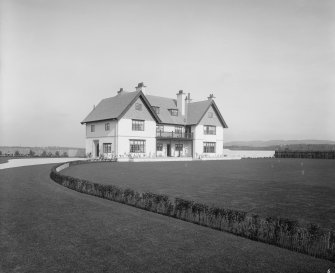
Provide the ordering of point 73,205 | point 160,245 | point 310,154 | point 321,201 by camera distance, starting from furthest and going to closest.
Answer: point 310,154, point 321,201, point 73,205, point 160,245

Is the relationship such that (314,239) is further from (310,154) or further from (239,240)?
(310,154)

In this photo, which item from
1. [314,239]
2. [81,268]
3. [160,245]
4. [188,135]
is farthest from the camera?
[188,135]

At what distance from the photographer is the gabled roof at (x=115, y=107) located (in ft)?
147

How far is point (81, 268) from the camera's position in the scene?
6.05m

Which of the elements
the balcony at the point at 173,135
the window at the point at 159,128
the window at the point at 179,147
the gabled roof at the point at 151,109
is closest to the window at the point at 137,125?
the gabled roof at the point at 151,109

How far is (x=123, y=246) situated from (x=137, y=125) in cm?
3969

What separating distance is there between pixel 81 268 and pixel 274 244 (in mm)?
4554

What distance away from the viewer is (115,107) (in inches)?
1845

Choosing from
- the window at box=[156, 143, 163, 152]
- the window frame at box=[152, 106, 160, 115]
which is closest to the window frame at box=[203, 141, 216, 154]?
the window at box=[156, 143, 163, 152]

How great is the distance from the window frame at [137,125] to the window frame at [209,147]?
13.9m

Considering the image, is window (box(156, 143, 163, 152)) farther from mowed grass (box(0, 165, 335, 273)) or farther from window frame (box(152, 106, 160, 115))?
mowed grass (box(0, 165, 335, 273))

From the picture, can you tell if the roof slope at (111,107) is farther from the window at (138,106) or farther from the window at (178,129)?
the window at (178,129)

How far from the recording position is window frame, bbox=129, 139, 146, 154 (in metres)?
45.8

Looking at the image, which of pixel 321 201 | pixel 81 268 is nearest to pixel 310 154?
pixel 321 201
